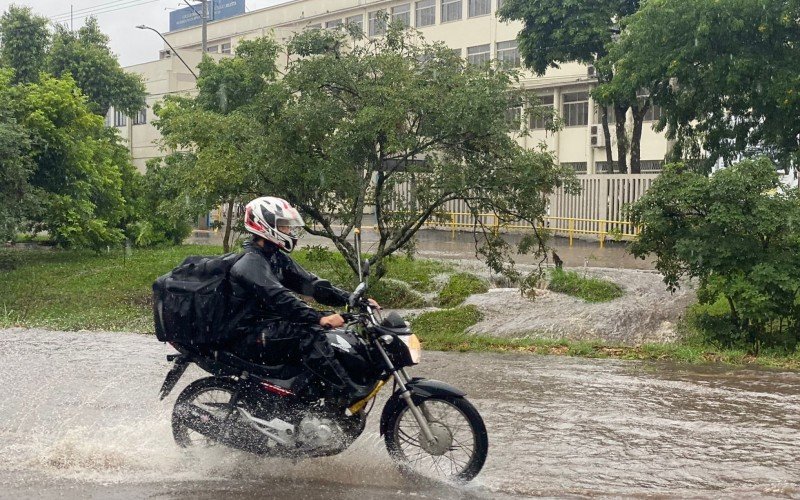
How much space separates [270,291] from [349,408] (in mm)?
895

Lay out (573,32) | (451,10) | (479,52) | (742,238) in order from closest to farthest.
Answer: (742,238)
(573,32)
(479,52)
(451,10)

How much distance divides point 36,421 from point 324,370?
3.21m

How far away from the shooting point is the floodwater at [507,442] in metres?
5.94

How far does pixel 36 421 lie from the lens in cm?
790

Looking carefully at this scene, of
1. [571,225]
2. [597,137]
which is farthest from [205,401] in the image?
[597,137]

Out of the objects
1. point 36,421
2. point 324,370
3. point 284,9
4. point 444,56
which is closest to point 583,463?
point 324,370

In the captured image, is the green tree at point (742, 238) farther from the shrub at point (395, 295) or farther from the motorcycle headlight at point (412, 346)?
the motorcycle headlight at point (412, 346)

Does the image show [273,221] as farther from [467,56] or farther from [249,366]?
[467,56]

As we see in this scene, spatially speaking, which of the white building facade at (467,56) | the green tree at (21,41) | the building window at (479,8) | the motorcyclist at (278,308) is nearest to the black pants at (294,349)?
the motorcyclist at (278,308)

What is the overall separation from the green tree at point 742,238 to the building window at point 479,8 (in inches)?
1541

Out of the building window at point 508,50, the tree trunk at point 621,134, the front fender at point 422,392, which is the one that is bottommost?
the front fender at point 422,392

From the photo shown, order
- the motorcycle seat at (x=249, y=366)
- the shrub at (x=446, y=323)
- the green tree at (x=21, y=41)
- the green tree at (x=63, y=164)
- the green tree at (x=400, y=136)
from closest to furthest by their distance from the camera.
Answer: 1. the motorcycle seat at (x=249, y=366)
2. the shrub at (x=446, y=323)
3. the green tree at (x=400, y=136)
4. the green tree at (x=63, y=164)
5. the green tree at (x=21, y=41)

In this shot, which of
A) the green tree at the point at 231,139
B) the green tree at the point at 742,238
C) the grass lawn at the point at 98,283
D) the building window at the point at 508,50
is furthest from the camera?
the building window at the point at 508,50

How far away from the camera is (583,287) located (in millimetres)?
18219
